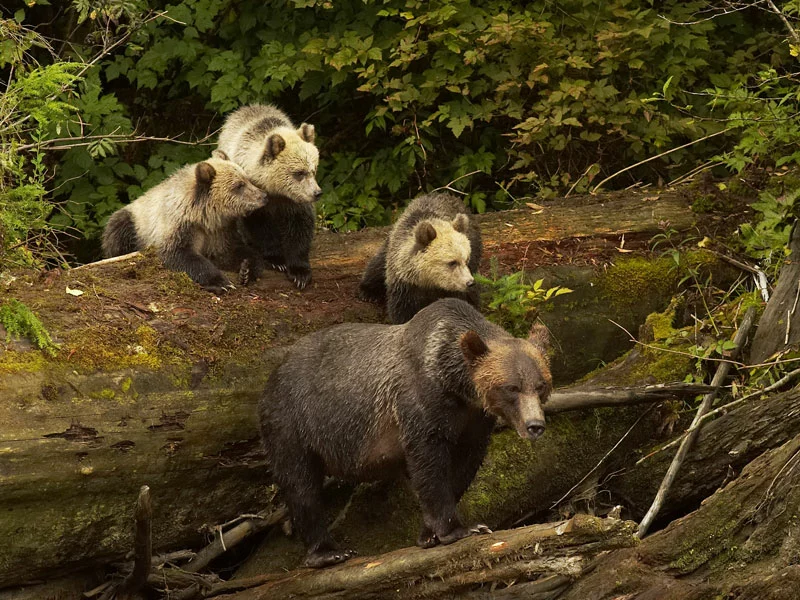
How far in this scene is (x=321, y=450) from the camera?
6586 millimetres

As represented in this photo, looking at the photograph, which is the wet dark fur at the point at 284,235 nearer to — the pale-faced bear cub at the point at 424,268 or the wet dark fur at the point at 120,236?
the pale-faced bear cub at the point at 424,268

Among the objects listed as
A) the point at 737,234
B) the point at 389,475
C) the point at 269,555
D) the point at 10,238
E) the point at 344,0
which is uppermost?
the point at 344,0

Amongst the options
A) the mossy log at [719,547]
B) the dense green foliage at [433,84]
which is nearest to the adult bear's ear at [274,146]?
the dense green foliage at [433,84]

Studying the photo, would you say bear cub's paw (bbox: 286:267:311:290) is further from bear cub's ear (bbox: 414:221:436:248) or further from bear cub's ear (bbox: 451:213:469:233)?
bear cub's ear (bbox: 451:213:469:233)

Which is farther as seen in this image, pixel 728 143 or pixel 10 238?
pixel 728 143

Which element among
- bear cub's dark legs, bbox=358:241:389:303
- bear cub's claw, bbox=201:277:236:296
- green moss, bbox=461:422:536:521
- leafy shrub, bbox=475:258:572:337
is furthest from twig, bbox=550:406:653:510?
bear cub's claw, bbox=201:277:236:296

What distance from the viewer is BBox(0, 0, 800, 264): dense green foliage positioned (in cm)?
1126

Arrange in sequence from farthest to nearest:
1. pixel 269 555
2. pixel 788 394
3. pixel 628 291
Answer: pixel 628 291, pixel 269 555, pixel 788 394

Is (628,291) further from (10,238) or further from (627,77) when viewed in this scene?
(10,238)

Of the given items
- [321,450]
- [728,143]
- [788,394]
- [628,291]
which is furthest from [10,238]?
[728,143]

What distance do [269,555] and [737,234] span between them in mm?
4843

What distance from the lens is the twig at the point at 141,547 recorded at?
5.96m

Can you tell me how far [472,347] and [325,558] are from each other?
170 cm

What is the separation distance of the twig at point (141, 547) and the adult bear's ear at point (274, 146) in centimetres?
394
